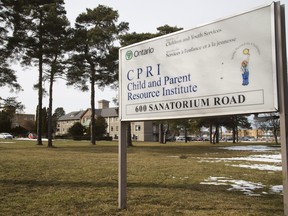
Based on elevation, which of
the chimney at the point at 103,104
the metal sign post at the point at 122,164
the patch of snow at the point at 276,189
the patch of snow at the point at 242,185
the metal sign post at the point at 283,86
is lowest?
the patch of snow at the point at 276,189

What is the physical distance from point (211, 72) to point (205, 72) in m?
0.10

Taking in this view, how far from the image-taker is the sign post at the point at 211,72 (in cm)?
412

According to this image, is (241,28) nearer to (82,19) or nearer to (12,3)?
(12,3)

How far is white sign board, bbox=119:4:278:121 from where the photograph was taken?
423 cm

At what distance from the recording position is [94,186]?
7.66 meters

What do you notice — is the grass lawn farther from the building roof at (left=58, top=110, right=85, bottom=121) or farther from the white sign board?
the building roof at (left=58, top=110, right=85, bottom=121)

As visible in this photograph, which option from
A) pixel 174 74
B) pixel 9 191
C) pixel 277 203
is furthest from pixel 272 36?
pixel 9 191

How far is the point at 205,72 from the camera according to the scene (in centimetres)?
483

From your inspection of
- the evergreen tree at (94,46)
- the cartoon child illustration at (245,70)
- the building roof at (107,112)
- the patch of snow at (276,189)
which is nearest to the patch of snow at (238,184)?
the patch of snow at (276,189)

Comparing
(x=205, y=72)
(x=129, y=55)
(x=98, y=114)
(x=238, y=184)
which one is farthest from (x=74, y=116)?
(x=205, y=72)

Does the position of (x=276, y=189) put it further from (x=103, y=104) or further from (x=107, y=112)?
(x=103, y=104)

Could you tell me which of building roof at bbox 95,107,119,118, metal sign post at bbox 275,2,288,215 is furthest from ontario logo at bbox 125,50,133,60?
building roof at bbox 95,107,119,118

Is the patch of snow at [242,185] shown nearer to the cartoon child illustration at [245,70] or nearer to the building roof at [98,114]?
the cartoon child illustration at [245,70]

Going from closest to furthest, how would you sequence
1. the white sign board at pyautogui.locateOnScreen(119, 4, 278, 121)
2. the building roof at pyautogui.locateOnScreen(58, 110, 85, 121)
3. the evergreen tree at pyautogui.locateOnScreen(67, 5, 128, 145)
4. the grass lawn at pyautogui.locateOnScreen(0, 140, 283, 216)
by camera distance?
the white sign board at pyautogui.locateOnScreen(119, 4, 278, 121) < the grass lawn at pyautogui.locateOnScreen(0, 140, 283, 216) < the evergreen tree at pyautogui.locateOnScreen(67, 5, 128, 145) < the building roof at pyautogui.locateOnScreen(58, 110, 85, 121)
